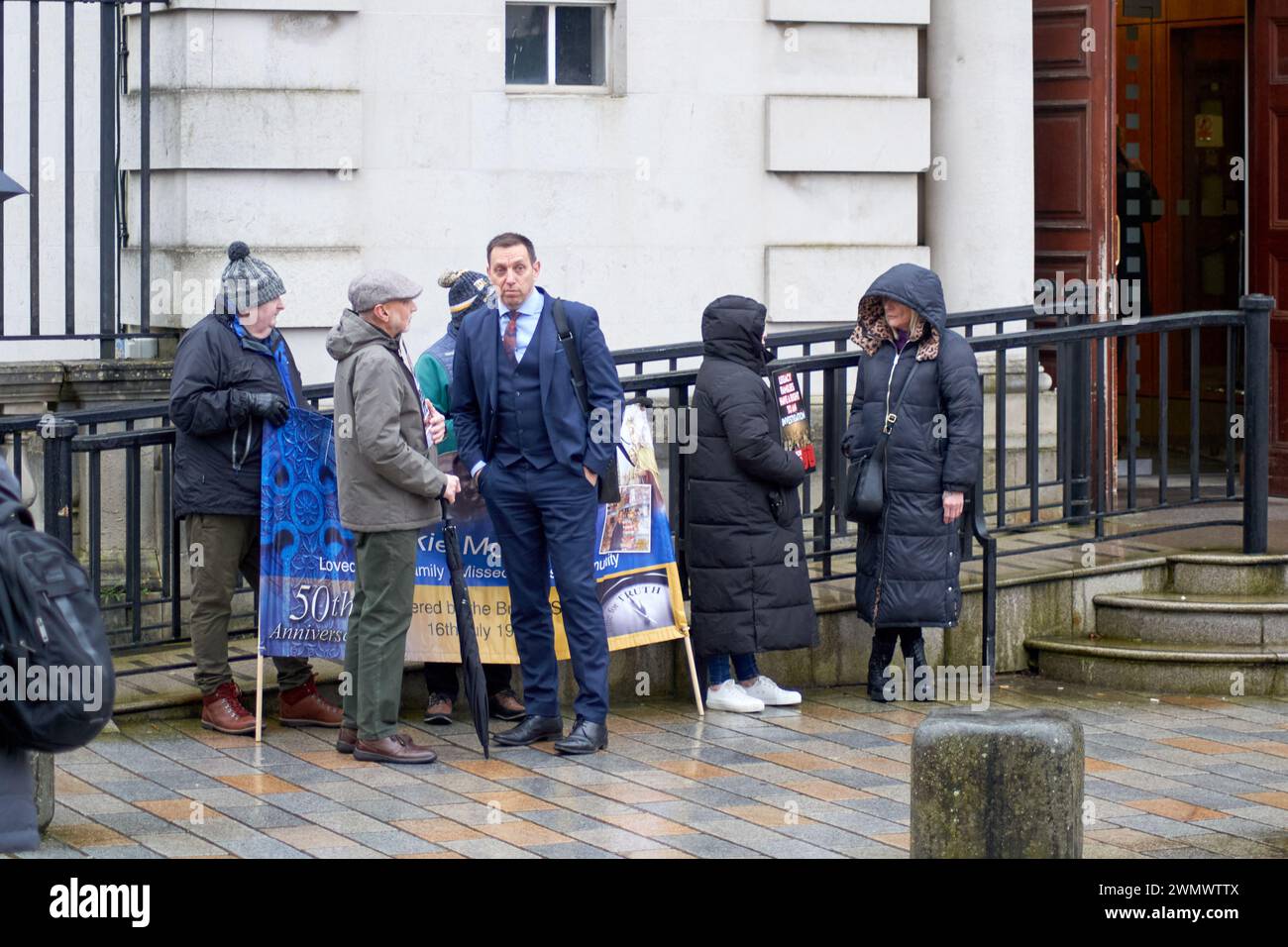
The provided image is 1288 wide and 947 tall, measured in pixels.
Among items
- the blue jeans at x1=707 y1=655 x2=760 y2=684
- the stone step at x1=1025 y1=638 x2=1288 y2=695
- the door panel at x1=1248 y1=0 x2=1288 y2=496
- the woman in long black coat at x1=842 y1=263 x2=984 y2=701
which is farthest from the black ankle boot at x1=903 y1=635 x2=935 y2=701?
the door panel at x1=1248 y1=0 x2=1288 y2=496

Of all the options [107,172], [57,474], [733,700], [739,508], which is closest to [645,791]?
[733,700]

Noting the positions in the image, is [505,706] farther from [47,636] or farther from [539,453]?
[47,636]

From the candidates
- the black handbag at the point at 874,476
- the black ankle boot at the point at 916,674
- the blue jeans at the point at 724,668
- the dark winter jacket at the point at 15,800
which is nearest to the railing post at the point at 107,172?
the blue jeans at the point at 724,668

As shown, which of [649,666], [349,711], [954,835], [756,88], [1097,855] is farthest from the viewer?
[756,88]

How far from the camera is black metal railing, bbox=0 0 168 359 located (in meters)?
10.3

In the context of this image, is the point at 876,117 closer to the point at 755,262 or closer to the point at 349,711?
the point at 755,262

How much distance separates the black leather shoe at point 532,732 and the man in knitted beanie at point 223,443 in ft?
3.37

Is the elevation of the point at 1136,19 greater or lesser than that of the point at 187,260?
greater

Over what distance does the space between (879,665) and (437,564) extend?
1994 mm

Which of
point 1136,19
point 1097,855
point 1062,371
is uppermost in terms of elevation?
point 1136,19

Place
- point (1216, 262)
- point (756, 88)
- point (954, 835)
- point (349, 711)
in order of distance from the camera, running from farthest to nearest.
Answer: point (1216, 262), point (756, 88), point (349, 711), point (954, 835)
